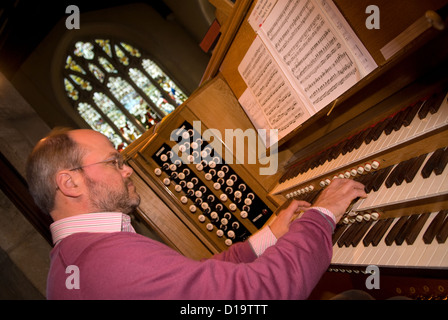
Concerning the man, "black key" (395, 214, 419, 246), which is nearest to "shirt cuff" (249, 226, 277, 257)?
the man

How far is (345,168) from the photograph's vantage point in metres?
1.67

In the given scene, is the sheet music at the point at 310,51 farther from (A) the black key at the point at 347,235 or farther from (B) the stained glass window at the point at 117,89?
(B) the stained glass window at the point at 117,89

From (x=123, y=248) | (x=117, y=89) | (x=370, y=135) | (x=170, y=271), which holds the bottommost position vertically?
(x=370, y=135)

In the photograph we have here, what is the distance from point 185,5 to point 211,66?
4.02 meters

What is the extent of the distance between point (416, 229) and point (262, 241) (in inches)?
32.9

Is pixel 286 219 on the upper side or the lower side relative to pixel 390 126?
lower

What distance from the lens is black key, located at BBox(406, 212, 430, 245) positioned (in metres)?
1.20

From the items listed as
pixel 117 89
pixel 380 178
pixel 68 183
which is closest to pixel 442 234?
pixel 380 178

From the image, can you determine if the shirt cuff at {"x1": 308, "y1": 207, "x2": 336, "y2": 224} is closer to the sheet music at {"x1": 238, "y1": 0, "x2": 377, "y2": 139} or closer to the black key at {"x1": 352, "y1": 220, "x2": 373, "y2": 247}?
the black key at {"x1": 352, "y1": 220, "x2": 373, "y2": 247}

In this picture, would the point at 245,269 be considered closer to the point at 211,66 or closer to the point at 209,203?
the point at 209,203

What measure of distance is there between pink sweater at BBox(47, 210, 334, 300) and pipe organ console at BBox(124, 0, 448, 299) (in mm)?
338

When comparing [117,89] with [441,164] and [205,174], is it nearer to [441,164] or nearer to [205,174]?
[205,174]

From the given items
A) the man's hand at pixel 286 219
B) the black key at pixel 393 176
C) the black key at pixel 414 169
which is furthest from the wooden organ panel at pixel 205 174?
the black key at pixel 414 169

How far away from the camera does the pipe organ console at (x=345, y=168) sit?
4.00ft
